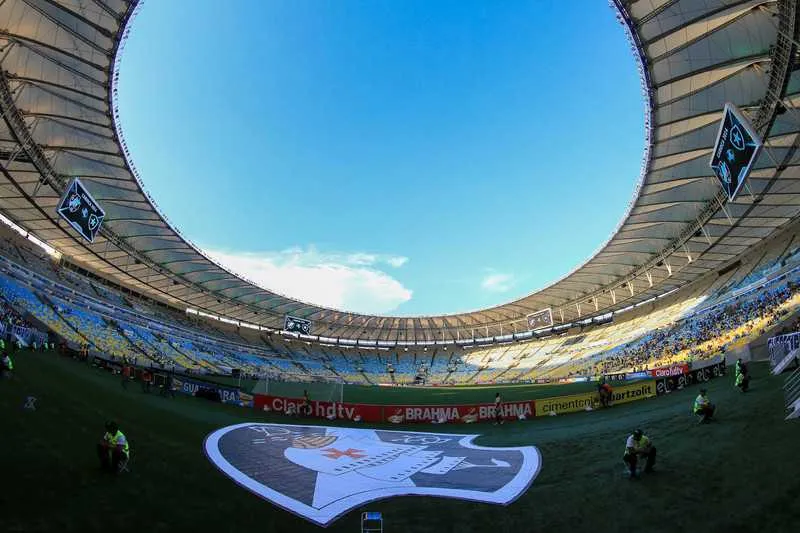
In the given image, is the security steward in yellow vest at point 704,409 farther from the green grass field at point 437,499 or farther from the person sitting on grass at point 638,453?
the person sitting on grass at point 638,453

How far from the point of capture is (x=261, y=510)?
8898 mm

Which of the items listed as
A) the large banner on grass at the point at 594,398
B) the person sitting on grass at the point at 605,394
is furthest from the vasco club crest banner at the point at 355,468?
the person sitting on grass at the point at 605,394

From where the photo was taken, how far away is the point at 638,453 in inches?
410

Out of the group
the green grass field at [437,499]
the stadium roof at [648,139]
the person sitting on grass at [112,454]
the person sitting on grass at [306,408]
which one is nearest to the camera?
the green grass field at [437,499]

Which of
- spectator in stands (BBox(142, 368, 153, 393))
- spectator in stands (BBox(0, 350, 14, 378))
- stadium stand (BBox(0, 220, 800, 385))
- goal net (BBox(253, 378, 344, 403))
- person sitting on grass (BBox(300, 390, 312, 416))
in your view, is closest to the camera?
spectator in stands (BBox(0, 350, 14, 378))

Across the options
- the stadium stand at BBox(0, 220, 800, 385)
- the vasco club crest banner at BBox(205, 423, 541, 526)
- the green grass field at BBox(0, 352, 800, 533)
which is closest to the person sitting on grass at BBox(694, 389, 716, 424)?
the green grass field at BBox(0, 352, 800, 533)

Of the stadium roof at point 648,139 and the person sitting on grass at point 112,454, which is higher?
the stadium roof at point 648,139

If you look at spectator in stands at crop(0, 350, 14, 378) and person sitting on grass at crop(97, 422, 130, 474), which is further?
spectator in stands at crop(0, 350, 14, 378)

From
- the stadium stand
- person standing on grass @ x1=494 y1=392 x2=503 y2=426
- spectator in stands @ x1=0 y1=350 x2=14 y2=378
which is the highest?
the stadium stand

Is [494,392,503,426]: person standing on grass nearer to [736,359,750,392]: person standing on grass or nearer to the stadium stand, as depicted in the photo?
[736,359,750,392]: person standing on grass

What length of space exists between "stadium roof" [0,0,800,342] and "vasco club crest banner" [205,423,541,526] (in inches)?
823

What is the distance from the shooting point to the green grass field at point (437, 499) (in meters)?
7.27

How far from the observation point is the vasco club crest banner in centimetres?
1017

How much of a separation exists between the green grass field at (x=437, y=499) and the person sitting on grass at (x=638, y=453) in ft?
0.94
